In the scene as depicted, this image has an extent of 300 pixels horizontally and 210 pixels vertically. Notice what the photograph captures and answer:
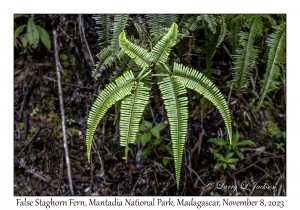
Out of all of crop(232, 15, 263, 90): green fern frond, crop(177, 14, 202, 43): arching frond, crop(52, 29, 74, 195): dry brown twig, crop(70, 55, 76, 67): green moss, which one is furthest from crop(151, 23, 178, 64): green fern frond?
crop(70, 55, 76, 67): green moss

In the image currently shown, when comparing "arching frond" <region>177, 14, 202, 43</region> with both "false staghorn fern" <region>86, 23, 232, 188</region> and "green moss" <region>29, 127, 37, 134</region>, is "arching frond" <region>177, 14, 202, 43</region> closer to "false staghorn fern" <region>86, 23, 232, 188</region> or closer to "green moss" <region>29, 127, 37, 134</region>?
"false staghorn fern" <region>86, 23, 232, 188</region>

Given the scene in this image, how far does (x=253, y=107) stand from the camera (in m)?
3.12

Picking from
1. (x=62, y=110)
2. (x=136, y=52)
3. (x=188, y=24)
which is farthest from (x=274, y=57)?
(x=62, y=110)

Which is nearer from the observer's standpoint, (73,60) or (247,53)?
(247,53)

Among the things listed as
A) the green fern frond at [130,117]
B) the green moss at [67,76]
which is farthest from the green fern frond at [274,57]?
the green moss at [67,76]

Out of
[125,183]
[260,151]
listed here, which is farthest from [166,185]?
[260,151]

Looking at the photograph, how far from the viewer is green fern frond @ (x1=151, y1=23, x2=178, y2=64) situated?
59.6 inches

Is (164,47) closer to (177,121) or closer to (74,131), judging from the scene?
(177,121)

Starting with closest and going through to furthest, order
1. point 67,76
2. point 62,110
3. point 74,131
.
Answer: point 62,110
point 74,131
point 67,76

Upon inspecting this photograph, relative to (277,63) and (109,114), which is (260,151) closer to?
(277,63)

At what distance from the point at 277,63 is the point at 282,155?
1307 millimetres

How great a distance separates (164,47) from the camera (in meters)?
1.56

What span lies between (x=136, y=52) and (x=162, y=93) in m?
0.23
